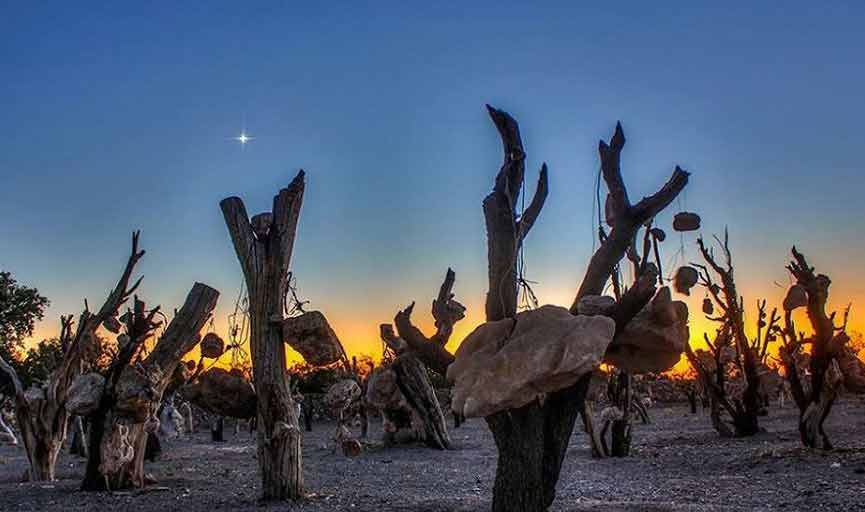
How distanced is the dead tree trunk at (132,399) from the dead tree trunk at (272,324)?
2171 mm

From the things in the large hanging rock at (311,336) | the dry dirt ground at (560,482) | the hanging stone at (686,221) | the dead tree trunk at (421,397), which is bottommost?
the dry dirt ground at (560,482)

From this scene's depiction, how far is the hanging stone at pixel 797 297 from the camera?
1562cm

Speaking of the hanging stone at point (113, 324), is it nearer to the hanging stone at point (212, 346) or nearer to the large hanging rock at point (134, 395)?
the hanging stone at point (212, 346)

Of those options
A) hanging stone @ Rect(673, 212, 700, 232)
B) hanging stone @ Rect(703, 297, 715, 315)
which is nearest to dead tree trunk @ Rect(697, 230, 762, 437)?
hanging stone @ Rect(703, 297, 715, 315)

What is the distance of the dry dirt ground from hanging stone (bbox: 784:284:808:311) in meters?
2.86

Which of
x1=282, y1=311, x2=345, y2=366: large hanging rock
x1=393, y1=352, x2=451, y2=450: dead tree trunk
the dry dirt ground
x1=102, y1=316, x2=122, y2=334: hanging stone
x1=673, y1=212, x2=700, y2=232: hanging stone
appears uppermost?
x1=673, y1=212, x2=700, y2=232: hanging stone

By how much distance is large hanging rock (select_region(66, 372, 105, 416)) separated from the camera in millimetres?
12594

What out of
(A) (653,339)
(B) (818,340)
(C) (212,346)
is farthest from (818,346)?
(C) (212,346)

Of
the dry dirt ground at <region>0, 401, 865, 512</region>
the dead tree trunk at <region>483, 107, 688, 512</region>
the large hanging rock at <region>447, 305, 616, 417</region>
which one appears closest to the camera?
the large hanging rock at <region>447, 305, 616, 417</region>

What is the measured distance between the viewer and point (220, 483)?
14.4 metres

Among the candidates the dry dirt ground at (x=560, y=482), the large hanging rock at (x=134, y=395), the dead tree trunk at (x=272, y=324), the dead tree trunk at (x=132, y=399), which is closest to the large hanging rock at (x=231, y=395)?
the dead tree trunk at (x=132, y=399)

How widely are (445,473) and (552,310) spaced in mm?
9215

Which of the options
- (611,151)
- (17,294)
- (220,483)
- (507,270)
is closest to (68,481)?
(220,483)

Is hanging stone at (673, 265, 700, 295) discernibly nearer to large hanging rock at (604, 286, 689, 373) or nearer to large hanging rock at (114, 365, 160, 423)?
large hanging rock at (604, 286, 689, 373)
